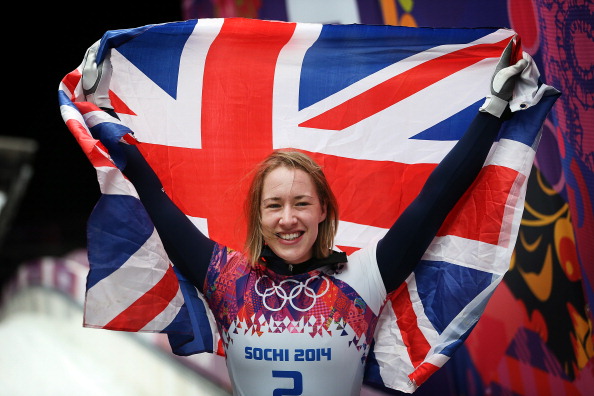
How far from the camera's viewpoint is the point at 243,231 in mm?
2348

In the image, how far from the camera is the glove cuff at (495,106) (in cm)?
202

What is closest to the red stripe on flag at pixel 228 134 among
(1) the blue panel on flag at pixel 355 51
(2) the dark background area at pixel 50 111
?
(1) the blue panel on flag at pixel 355 51

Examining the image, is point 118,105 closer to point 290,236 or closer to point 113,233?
point 113,233

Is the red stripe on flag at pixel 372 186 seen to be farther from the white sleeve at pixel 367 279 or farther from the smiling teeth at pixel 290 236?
the smiling teeth at pixel 290 236

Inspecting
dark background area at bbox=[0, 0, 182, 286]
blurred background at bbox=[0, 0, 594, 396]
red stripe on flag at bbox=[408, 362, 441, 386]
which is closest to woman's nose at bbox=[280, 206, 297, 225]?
red stripe on flag at bbox=[408, 362, 441, 386]

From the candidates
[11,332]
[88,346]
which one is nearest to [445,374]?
[88,346]

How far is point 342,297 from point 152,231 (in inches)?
22.0

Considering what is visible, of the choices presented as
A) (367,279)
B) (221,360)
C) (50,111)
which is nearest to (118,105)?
(367,279)

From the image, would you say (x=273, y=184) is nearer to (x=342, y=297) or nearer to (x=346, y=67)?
(x=342, y=297)

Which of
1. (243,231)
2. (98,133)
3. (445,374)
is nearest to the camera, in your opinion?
(98,133)

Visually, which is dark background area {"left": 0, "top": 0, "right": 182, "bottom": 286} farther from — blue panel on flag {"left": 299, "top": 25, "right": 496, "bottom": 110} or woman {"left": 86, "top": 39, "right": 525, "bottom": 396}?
woman {"left": 86, "top": 39, "right": 525, "bottom": 396}

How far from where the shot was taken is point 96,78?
2240mm

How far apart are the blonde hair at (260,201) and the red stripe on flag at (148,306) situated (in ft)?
0.78

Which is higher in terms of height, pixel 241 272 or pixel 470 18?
pixel 470 18
